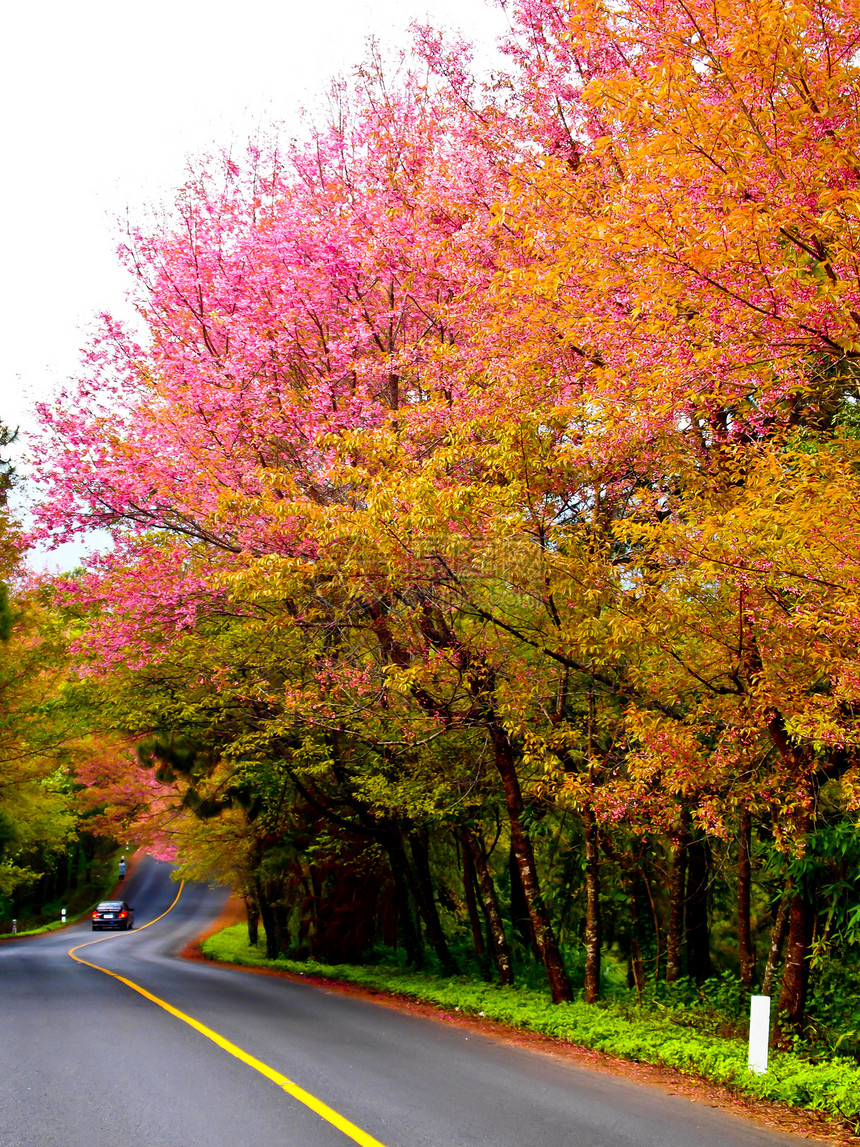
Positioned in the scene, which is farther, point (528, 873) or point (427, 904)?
point (427, 904)

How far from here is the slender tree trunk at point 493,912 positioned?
13320mm

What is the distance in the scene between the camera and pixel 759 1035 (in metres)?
7.26

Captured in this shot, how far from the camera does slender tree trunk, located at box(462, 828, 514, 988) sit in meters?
13.3

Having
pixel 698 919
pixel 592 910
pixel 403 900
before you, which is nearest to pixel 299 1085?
pixel 592 910

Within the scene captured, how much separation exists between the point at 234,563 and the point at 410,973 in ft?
31.0

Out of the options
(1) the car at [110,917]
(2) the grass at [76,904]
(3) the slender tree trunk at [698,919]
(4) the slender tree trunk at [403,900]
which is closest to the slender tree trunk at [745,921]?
(3) the slender tree trunk at [698,919]

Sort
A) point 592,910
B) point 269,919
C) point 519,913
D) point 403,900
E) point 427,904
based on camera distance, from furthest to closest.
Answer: point 269,919 < point 403,900 < point 519,913 < point 427,904 < point 592,910

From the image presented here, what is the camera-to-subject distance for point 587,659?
10.2 meters

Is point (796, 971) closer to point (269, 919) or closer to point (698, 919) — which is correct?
point (698, 919)

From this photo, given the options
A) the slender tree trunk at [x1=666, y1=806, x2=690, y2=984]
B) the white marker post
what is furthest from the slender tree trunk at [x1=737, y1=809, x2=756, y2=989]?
the white marker post

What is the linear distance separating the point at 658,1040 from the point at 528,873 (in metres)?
3.41

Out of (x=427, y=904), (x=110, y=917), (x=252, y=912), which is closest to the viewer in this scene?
(x=427, y=904)

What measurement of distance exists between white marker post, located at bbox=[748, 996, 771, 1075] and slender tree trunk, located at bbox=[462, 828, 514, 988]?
629 cm

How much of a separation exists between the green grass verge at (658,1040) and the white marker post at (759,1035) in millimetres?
78
